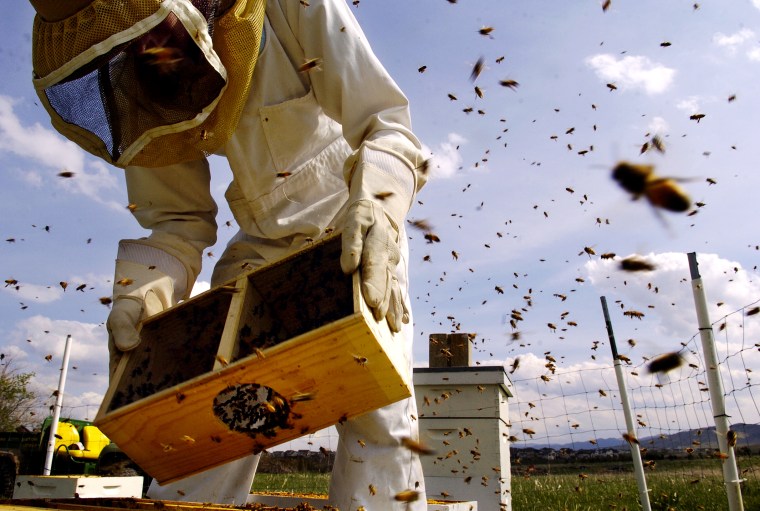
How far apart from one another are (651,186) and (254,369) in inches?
53.0

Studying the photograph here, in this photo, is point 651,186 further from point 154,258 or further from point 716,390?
point 716,390

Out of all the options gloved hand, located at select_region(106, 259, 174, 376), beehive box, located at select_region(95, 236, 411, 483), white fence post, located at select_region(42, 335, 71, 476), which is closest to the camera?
beehive box, located at select_region(95, 236, 411, 483)

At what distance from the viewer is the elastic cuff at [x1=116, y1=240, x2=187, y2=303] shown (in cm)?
279

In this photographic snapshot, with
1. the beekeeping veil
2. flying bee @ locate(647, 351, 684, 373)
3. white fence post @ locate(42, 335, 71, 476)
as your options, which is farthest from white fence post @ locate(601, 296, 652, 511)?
white fence post @ locate(42, 335, 71, 476)

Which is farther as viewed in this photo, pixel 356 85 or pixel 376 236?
pixel 356 85

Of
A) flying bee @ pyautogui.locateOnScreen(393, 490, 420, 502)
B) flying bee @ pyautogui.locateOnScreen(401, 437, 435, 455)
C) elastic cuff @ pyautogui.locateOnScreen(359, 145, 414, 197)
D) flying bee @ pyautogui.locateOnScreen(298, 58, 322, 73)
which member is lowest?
flying bee @ pyautogui.locateOnScreen(393, 490, 420, 502)

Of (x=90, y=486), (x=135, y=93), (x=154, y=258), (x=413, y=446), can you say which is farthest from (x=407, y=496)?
(x=135, y=93)

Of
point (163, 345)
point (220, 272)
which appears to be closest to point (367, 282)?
point (163, 345)

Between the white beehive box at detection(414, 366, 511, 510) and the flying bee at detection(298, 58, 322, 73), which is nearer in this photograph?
the flying bee at detection(298, 58, 322, 73)

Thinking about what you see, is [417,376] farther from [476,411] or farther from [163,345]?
[163,345]

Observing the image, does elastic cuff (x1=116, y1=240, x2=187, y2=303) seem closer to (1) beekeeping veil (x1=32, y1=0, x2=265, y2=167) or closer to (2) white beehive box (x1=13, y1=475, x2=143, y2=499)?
(1) beekeeping veil (x1=32, y1=0, x2=265, y2=167)

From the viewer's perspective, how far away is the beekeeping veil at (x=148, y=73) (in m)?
2.08

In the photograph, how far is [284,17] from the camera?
9.12ft

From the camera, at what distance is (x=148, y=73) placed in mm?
2361
